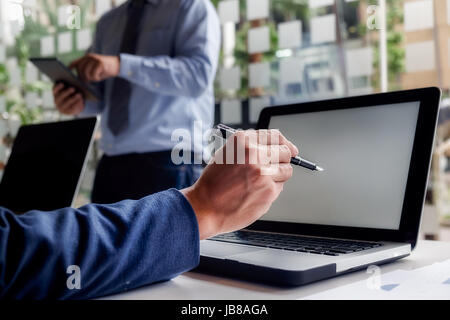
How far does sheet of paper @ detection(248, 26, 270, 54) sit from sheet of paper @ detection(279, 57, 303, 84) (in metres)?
0.12

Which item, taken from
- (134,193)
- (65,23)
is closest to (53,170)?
(134,193)

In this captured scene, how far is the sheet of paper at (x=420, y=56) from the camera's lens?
1604 millimetres

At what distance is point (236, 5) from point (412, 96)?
1379 millimetres

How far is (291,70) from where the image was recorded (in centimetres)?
187

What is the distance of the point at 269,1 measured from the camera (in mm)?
1925

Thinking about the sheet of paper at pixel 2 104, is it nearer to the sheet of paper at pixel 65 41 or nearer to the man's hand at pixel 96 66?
the sheet of paper at pixel 65 41

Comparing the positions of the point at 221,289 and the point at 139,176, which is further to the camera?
the point at 139,176

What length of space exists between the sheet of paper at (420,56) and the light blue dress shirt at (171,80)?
0.69m

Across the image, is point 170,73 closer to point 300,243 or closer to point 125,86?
point 125,86

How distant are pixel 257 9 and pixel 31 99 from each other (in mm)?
1572

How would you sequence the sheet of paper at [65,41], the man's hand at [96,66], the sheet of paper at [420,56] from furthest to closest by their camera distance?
the sheet of paper at [65,41], the sheet of paper at [420,56], the man's hand at [96,66]

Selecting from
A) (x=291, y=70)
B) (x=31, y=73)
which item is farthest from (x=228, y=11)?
(x=31, y=73)

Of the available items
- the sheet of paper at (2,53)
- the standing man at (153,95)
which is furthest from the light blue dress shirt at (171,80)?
the sheet of paper at (2,53)
